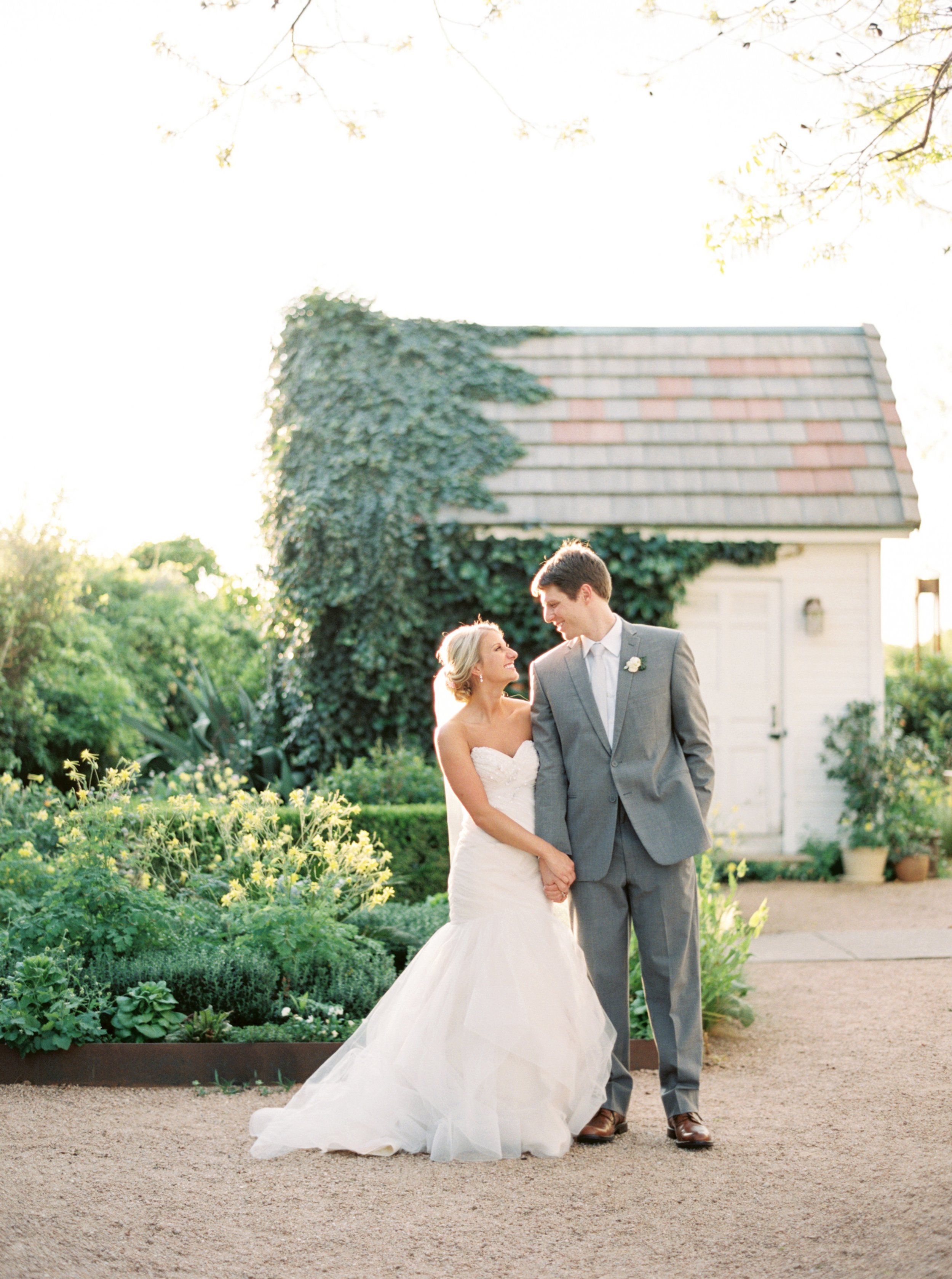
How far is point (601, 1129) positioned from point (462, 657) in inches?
65.9

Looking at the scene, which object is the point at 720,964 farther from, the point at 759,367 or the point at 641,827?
the point at 759,367

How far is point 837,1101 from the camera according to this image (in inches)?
173

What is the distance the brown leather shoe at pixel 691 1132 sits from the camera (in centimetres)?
379

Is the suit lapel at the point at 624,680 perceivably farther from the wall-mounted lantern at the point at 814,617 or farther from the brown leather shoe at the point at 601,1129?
the wall-mounted lantern at the point at 814,617

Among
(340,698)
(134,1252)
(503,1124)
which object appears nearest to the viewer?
(134,1252)

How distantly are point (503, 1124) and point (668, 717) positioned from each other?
1.47 metres

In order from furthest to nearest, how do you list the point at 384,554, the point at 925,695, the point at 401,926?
1. the point at 925,695
2. the point at 384,554
3. the point at 401,926

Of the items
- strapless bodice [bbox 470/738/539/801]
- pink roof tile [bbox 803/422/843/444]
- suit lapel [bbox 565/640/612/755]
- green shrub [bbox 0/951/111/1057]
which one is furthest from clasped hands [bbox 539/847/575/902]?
pink roof tile [bbox 803/422/843/444]

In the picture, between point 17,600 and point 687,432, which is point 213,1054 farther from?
point 687,432

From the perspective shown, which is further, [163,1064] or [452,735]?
[163,1064]

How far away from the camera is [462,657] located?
410 cm

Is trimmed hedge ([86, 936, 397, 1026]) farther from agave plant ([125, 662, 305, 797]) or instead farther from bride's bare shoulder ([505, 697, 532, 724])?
agave plant ([125, 662, 305, 797])

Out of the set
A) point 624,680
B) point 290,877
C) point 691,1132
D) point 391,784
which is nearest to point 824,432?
point 391,784

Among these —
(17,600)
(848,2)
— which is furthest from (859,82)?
(17,600)
